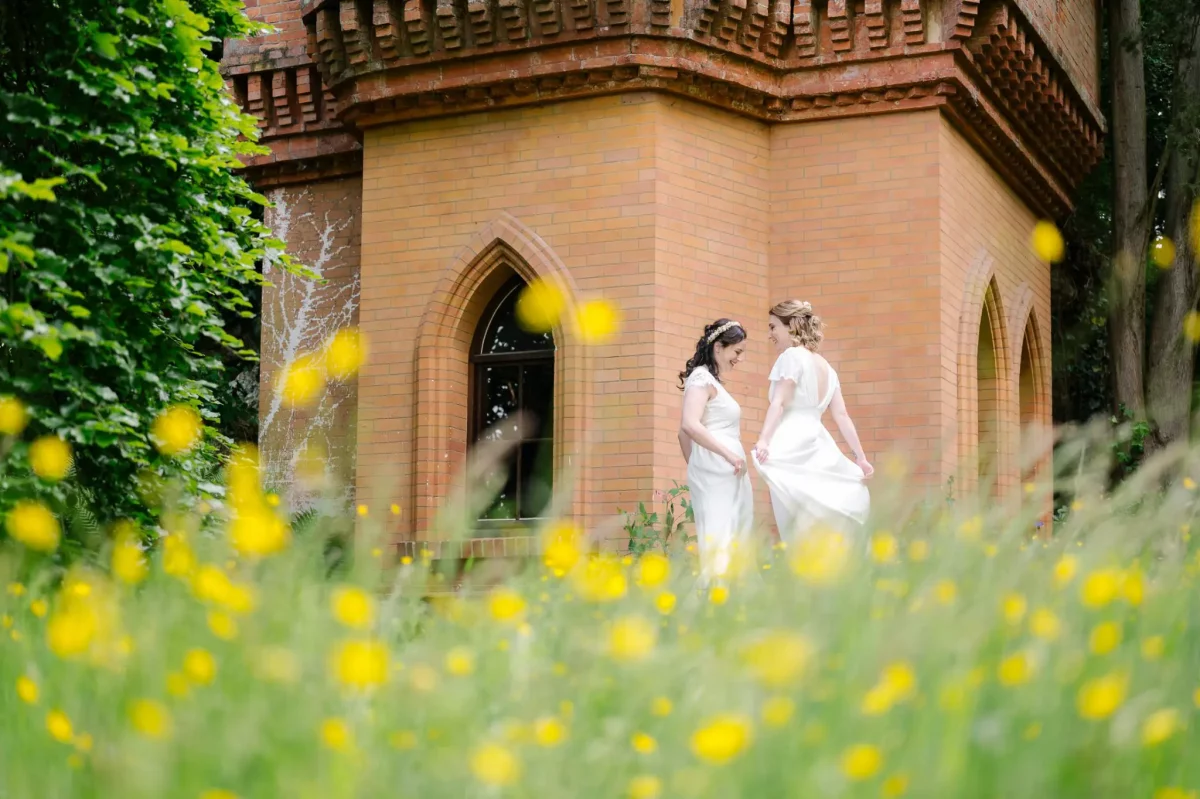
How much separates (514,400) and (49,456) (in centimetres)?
648

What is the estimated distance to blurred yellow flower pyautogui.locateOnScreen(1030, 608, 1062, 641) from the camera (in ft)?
9.50

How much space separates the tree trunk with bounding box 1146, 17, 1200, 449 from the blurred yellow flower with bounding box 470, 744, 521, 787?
565 inches

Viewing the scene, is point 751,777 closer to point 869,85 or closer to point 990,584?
point 990,584

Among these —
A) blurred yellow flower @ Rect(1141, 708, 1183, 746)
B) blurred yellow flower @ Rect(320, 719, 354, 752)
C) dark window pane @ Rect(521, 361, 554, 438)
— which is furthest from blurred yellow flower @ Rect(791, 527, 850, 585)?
dark window pane @ Rect(521, 361, 554, 438)

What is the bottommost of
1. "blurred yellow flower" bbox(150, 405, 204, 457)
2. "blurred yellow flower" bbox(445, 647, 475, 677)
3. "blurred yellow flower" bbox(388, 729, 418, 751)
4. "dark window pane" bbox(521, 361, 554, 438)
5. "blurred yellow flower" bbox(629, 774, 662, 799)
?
"blurred yellow flower" bbox(629, 774, 662, 799)

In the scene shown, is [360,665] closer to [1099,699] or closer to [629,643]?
[629,643]

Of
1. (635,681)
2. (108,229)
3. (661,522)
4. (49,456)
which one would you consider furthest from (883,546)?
(661,522)

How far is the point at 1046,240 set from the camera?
1450 cm

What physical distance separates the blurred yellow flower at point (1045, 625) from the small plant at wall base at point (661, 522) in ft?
22.6

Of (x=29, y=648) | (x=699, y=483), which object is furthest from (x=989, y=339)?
(x=29, y=648)

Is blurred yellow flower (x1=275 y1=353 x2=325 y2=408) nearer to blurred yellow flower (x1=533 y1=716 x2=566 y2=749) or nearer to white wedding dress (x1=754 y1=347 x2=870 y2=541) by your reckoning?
white wedding dress (x1=754 y1=347 x2=870 y2=541)

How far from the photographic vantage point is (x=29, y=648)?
3.74 meters

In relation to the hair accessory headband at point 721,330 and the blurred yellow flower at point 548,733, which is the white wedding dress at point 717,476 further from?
the blurred yellow flower at point 548,733

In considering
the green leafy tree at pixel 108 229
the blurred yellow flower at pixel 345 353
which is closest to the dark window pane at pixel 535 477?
the blurred yellow flower at pixel 345 353
